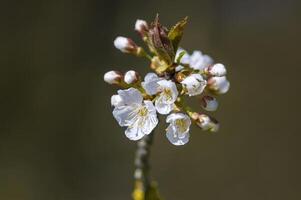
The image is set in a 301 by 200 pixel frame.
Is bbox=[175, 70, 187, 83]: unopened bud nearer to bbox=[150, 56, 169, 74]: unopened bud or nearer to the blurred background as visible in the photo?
bbox=[150, 56, 169, 74]: unopened bud

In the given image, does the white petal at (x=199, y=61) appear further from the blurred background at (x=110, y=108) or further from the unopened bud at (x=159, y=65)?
the blurred background at (x=110, y=108)

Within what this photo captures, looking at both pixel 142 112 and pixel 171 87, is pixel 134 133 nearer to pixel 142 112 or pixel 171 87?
pixel 142 112

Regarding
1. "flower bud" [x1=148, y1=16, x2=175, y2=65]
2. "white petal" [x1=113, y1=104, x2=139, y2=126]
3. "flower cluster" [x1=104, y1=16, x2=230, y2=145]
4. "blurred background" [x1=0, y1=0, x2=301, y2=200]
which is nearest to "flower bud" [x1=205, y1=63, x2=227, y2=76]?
"flower cluster" [x1=104, y1=16, x2=230, y2=145]

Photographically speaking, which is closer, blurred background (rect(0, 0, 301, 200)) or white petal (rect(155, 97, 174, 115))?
white petal (rect(155, 97, 174, 115))

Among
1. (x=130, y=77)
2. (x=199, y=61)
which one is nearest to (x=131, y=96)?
(x=130, y=77)

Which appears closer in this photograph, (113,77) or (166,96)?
(166,96)

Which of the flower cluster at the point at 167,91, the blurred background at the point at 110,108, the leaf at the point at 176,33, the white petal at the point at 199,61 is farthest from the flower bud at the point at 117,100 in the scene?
the blurred background at the point at 110,108

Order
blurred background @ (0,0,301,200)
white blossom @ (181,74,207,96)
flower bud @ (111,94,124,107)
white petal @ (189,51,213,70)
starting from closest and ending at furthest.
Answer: white blossom @ (181,74,207,96), flower bud @ (111,94,124,107), white petal @ (189,51,213,70), blurred background @ (0,0,301,200)
